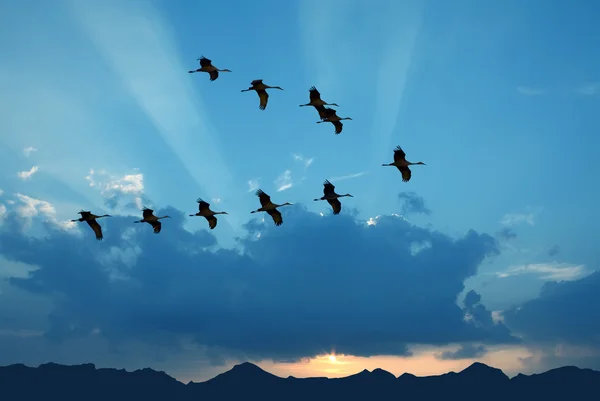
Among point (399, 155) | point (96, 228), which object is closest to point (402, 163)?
point (399, 155)

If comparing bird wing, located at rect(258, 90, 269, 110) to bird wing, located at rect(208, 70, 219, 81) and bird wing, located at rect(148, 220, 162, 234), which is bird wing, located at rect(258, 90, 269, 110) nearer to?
bird wing, located at rect(208, 70, 219, 81)

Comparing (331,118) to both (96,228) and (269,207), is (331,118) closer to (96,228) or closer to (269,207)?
(269,207)

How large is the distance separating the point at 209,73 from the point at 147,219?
1470 centimetres

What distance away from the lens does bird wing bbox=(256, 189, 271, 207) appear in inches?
2430

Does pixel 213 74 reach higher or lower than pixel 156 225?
higher

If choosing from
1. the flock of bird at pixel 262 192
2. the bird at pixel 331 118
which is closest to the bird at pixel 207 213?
the flock of bird at pixel 262 192

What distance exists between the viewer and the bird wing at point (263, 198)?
202ft

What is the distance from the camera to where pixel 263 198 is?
62.1m

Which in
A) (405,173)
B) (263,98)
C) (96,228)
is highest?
(263,98)

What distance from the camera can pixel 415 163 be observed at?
6481cm

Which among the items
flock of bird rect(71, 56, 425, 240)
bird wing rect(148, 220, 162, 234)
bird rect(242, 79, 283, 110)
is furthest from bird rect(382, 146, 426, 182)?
bird wing rect(148, 220, 162, 234)

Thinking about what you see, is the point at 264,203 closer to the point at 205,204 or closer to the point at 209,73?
the point at 205,204

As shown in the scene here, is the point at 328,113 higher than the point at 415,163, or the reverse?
the point at 328,113

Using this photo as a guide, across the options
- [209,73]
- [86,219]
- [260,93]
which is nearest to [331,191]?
[260,93]
